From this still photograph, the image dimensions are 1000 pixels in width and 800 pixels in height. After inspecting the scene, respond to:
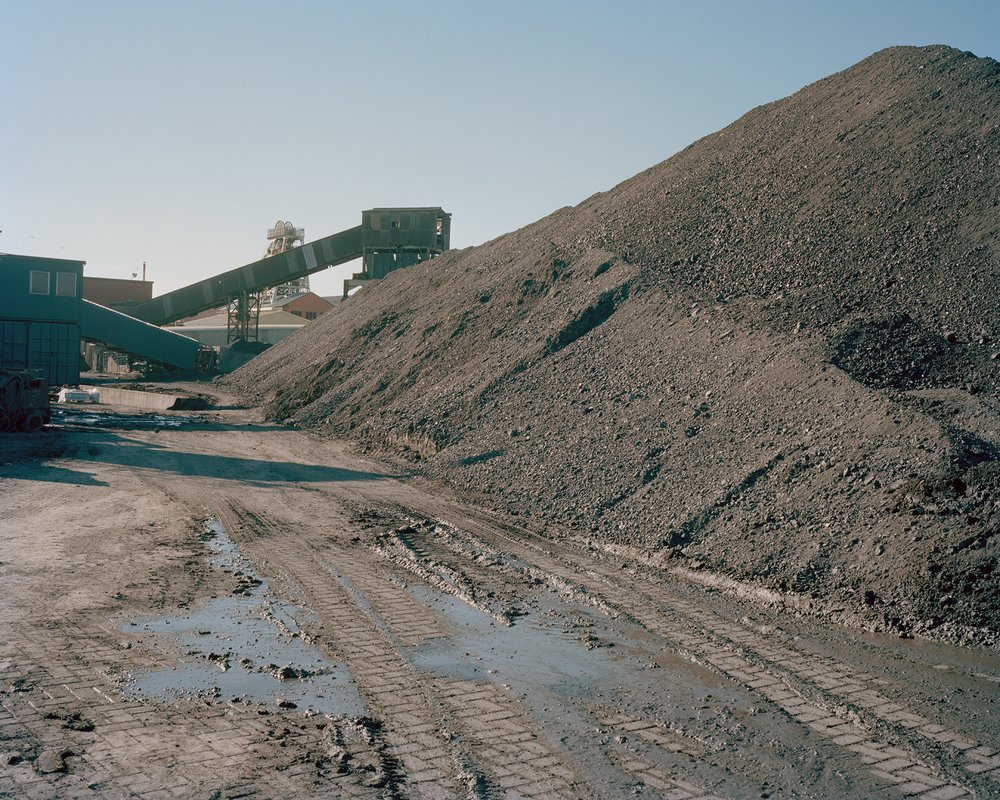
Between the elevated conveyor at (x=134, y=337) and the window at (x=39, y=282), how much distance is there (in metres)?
8.25

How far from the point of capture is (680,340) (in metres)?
15.3

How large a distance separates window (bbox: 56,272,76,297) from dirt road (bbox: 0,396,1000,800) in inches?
833

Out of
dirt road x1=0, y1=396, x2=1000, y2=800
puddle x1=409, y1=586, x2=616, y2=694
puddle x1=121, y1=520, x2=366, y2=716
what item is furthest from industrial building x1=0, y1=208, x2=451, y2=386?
puddle x1=409, y1=586, x2=616, y2=694

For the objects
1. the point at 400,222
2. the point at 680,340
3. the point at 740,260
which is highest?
the point at 400,222

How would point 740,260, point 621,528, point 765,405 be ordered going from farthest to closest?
point 740,260 → point 765,405 → point 621,528

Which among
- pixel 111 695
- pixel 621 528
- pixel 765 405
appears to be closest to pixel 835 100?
pixel 765 405

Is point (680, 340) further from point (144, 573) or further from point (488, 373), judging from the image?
point (144, 573)

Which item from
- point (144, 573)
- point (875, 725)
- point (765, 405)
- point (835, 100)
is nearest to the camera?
point (875, 725)

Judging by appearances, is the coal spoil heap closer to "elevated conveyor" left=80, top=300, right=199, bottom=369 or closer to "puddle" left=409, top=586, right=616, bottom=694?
"puddle" left=409, top=586, right=616, bottom=694

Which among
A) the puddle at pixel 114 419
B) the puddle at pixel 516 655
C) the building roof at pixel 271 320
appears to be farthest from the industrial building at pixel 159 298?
the puddle at pixel 516 655

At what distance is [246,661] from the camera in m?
6.42

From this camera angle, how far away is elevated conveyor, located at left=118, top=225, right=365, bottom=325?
45400 millimetres

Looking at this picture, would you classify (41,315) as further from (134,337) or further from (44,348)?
(134,337)

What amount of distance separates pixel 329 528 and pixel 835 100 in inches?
733
